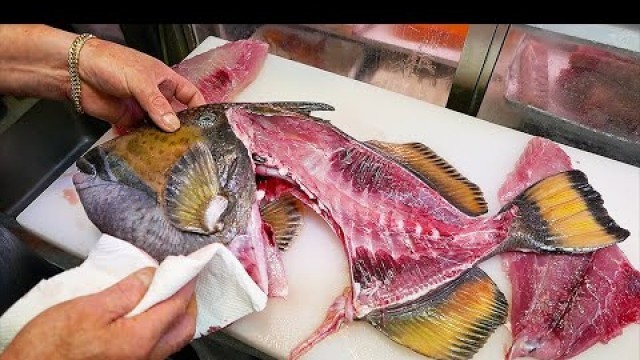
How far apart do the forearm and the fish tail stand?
157 cm

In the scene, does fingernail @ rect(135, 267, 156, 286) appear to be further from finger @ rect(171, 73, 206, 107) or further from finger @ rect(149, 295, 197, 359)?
finger @ rect(171, 73, 206, 107)

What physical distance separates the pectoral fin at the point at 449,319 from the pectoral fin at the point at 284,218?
39 cm

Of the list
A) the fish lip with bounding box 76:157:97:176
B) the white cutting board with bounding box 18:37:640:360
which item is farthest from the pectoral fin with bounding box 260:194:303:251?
the fish lip with bounding box 76:157:97:176

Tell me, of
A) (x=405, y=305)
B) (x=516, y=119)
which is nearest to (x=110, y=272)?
(x=405, y=305)

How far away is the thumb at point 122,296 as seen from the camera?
3.50 ft

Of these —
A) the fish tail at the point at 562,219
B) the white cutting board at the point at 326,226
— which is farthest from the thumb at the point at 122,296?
the fish tail at the point at 562,219

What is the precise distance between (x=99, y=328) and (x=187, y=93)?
103 centimetres

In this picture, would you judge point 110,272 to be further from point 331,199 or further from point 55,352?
point 331,199

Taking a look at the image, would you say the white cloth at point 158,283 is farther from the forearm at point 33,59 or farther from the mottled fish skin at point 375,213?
the forearm at point 33,59

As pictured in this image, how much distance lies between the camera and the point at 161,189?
150 cm

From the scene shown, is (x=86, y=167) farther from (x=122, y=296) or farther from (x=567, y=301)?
(x=567, y=301)

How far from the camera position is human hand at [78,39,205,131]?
63.7 inches

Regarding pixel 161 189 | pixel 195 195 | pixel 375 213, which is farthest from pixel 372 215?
pixel 161 189
